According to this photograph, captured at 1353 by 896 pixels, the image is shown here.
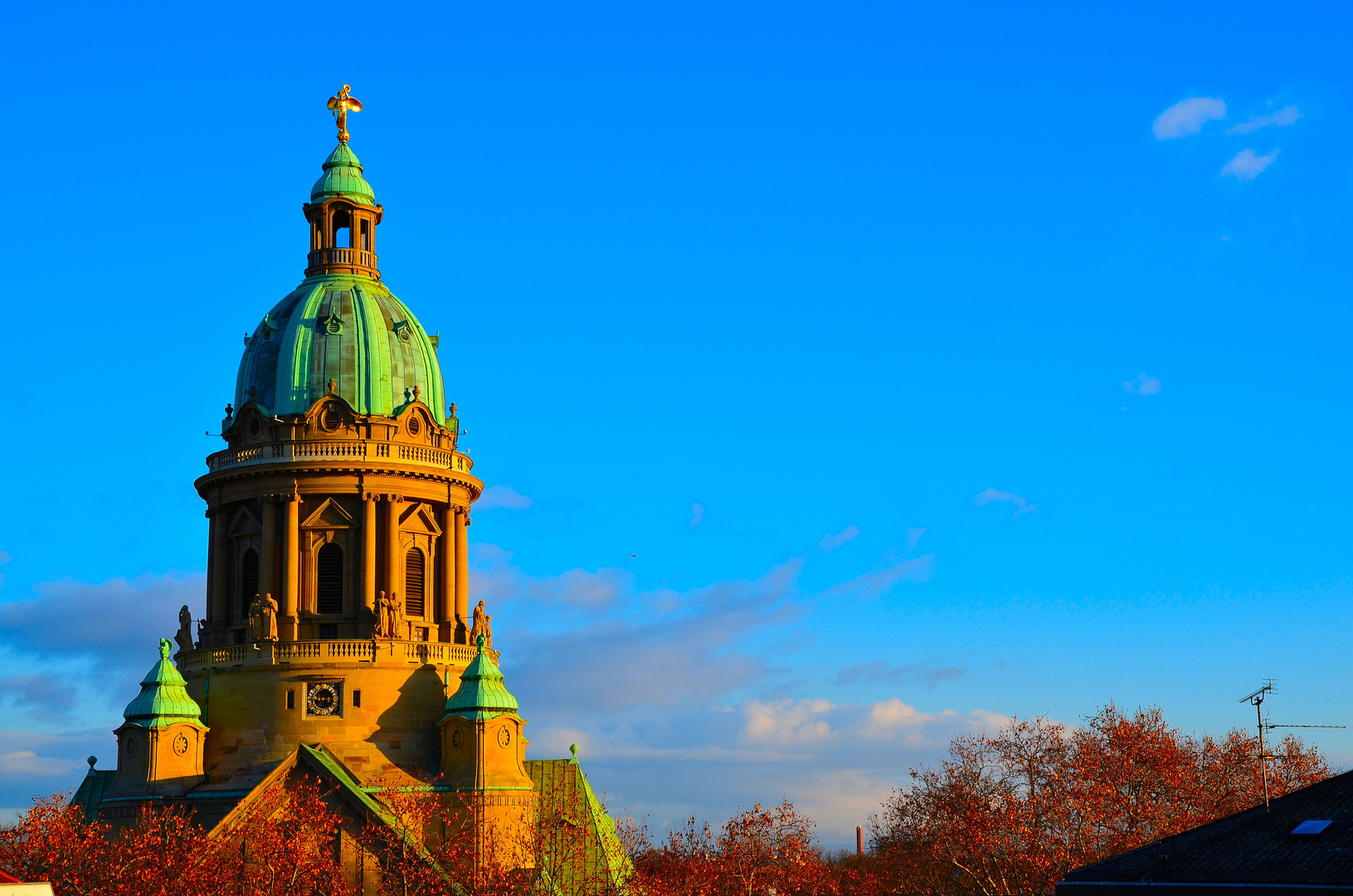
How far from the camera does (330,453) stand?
8381cm

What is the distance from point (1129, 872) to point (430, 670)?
119 ft

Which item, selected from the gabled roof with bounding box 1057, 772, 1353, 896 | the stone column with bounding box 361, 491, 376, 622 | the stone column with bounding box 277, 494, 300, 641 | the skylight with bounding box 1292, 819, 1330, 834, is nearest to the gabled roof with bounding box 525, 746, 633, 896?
the stone column with bounding box 361, 491, 376, 622

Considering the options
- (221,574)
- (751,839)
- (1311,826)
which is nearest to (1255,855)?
(1311,826)

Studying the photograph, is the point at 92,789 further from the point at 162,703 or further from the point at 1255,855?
the point at 1255,855

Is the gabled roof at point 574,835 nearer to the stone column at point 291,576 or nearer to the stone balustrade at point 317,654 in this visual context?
the stone balustrade at point 317,654

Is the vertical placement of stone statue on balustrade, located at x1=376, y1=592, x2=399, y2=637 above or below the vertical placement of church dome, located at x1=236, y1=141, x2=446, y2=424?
below

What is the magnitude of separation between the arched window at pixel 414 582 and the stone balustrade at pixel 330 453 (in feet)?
15.0

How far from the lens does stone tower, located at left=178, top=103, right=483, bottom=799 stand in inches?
3162

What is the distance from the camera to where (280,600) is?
8262cm

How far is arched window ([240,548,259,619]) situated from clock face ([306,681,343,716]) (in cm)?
662

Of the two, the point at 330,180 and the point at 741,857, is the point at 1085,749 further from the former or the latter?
the point at 330,180

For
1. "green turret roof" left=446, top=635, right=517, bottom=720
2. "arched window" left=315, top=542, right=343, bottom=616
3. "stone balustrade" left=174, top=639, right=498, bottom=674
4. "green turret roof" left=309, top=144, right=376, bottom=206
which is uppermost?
"green turret roof" left=309, top=144, right=376, bottom=206

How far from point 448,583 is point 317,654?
325 inches

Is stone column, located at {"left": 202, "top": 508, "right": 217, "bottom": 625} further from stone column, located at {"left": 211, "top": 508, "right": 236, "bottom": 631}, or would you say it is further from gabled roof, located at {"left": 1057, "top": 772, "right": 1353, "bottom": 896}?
gabled roof, located at {"left": 1057, "top": 772, "right": 1353, "bottom": 896}
